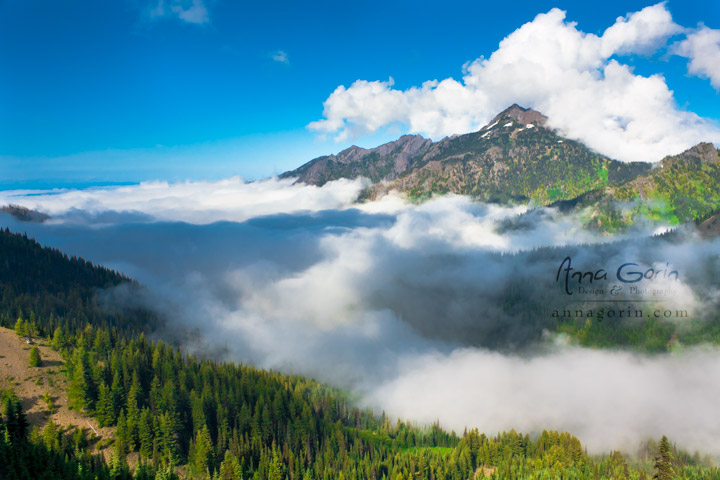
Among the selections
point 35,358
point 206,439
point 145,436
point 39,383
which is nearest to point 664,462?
point 206,439

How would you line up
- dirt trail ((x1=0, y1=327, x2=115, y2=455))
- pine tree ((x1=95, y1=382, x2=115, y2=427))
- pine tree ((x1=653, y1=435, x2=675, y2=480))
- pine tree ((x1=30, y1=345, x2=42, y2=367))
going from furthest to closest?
1. pine tree ((x1=30, y1=345, x2=42, y2=367))
2. pine tree ((x1=95, y1=382, x2=115, y2=427))
3. dirt trail ((x1=0, y1=327, x2=115, y2=455))
4. pine tree ((x1=653, y1=435, x2=675, y2=480))

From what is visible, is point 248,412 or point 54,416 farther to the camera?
point 248,412

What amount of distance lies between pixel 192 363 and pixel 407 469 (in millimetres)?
101493

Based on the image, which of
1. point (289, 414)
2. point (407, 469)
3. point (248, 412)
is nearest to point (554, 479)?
point (407, 469)

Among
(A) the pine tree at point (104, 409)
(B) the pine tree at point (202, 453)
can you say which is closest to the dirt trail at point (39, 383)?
(A) the pine tree at point (104, 409)

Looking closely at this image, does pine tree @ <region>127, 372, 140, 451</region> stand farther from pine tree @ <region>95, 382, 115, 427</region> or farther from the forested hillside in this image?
pine tree @ <region>95, 382, 115, 427</region>

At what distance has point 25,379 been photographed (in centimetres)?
13425

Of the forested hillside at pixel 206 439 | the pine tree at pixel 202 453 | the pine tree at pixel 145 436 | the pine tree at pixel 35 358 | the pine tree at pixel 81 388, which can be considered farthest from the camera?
the pine tree at pixel 35 358

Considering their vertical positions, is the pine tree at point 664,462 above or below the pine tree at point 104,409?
above

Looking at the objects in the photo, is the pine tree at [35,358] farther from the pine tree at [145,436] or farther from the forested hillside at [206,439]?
the pine tree at [145,436]

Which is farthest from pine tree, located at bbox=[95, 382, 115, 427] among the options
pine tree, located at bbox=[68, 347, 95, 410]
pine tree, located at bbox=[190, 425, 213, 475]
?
pine tree, located at bbox=[190, 425, 213, 475]

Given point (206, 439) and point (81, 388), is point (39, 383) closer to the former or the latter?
point (81, 388)

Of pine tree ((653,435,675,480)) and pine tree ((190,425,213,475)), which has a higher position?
pine tree ((653,435,675,480))

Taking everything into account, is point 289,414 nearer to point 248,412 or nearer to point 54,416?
point 248,412
